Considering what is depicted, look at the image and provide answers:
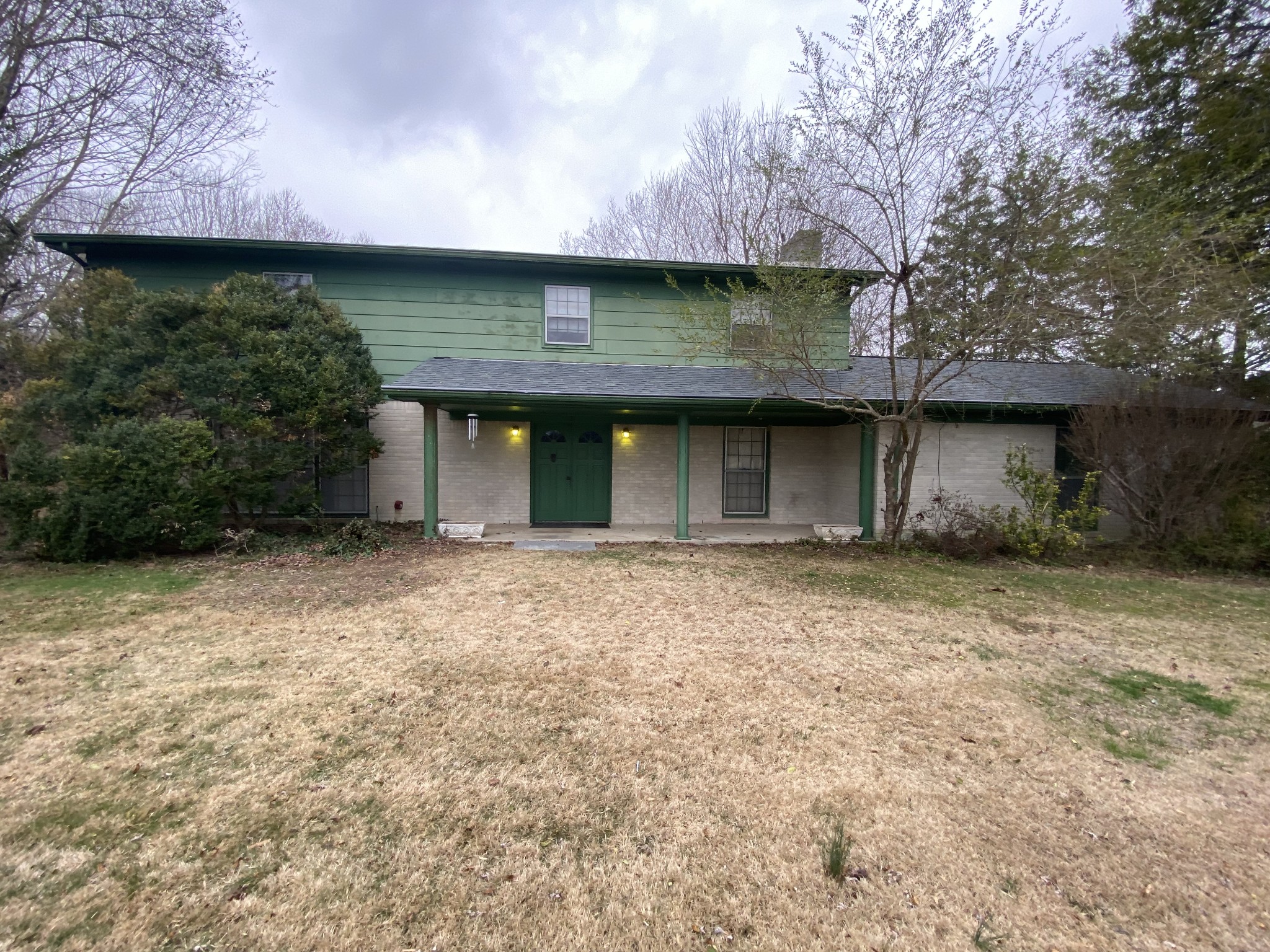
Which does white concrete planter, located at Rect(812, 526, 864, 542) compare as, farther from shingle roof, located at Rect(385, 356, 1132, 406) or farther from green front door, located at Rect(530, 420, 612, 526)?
green front door, located at Rect(530, 420, 612, 526)

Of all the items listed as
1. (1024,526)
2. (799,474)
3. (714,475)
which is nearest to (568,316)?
(714,475)

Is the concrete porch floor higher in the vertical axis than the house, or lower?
lower

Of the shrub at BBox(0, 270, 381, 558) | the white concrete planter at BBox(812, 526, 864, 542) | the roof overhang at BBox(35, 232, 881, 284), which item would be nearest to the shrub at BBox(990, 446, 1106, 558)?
the white concrete planter at BBox(812, 526, 864, 542)

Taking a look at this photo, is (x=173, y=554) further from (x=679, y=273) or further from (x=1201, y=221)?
(x=1201, y=221)

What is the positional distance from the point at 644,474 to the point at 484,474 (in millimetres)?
3143

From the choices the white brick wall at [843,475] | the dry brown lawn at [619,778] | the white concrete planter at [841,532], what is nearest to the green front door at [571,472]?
the white concrete planter at [841,532]

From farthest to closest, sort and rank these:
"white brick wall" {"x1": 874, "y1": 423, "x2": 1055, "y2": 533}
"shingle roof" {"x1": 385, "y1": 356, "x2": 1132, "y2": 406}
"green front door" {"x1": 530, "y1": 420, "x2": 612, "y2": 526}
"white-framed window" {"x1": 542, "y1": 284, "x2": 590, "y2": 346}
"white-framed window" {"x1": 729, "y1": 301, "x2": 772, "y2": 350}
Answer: "green front door" {"x1": 530, "y1": 420, "x2": 612, "y2": 526} < "white-framed window" {"x1": 542, "y1": 284, "x2": 590, "y2": 346} < "white brick wall" {"x1": 874, "y1": 423, "x2": 1055, "y2": 533} < "shingle roof" {"x1": 385, "y1": 356, "x2": 1132, "y2": 406} < "white-framed window" {"x1": 729, "y1": 301, "x2": 772, "y2": 350}

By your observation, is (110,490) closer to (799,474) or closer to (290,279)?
(290,279)

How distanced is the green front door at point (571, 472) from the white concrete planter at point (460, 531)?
1.64 m

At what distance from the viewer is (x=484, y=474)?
35.4 ft

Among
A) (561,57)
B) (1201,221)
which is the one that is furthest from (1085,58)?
(561,57)

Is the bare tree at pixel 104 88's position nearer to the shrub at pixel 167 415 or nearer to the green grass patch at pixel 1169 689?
the shrub at pixel 167 415

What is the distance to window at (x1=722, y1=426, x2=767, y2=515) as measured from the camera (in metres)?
11.5

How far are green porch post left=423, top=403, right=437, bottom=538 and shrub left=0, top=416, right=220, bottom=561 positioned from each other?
2865mm
